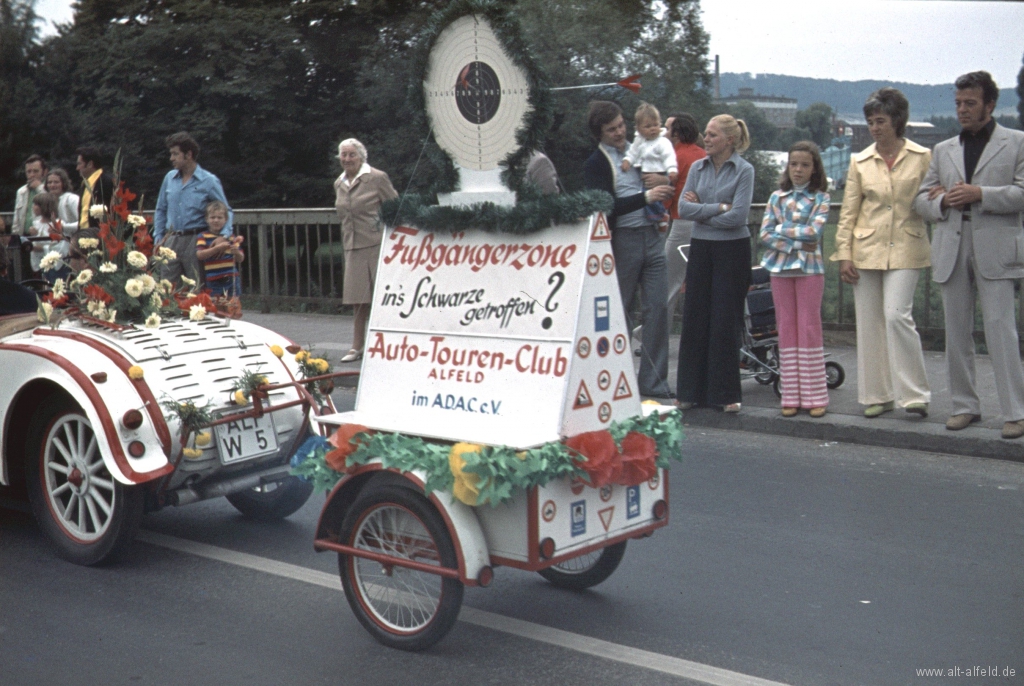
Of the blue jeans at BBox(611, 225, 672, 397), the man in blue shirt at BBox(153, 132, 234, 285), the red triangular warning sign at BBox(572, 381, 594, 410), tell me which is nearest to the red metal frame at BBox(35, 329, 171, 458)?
the red triangular warning sign at BBox(572, 381, 594, 410)

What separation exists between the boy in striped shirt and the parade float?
5498 millimetres

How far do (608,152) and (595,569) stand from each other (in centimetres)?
407

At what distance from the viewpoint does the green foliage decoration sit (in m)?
4.39

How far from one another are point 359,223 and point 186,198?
5.24 ft

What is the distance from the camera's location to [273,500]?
20.3 ft

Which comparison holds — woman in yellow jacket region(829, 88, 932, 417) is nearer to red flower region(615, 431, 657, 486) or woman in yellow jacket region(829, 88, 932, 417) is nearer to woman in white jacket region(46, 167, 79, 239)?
red flower region(615, 431, 657, 486)

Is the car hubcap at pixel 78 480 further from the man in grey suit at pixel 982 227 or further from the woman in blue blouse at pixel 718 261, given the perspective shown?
the man in grey suit at pixel 982 227

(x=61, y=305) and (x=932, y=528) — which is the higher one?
(x=61, y=305)

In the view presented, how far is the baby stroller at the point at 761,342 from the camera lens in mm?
9172

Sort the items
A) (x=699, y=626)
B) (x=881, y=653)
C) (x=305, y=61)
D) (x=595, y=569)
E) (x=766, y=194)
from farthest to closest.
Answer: (x=305, y=61)
(x=766, y=194)
(x=595, y=569)
(x=699, y=626)
(x=881, y=653)

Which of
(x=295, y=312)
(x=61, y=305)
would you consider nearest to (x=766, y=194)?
(x=295, y=312)

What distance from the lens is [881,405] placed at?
26.9 ft

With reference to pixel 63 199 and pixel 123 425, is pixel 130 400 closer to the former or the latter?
pixel 123 425

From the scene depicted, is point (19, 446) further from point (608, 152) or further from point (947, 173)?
point (947, 173)
